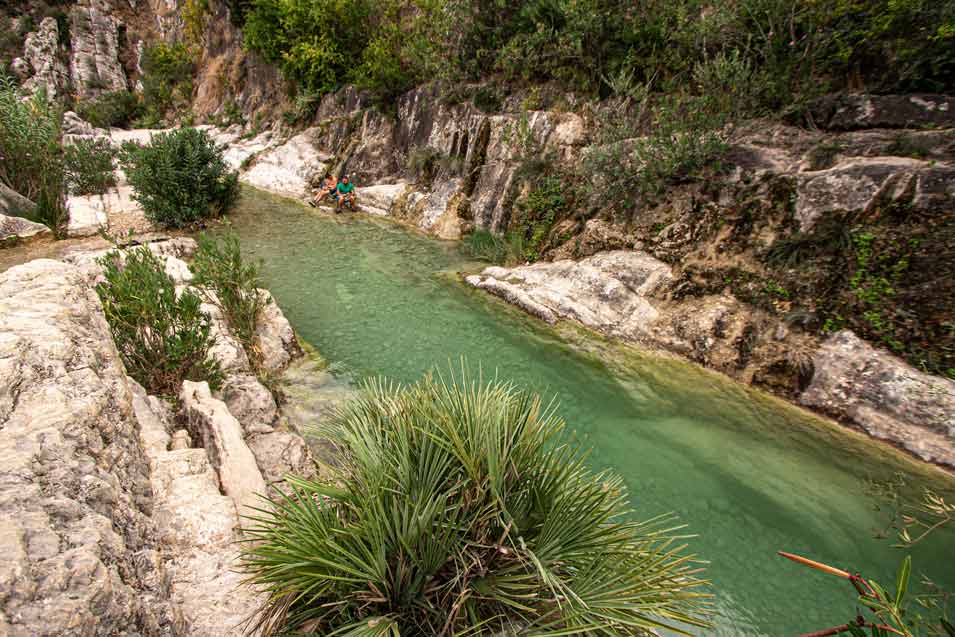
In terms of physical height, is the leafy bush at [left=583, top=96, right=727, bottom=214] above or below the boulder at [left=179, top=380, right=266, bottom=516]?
above

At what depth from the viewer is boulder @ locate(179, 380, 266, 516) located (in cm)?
276

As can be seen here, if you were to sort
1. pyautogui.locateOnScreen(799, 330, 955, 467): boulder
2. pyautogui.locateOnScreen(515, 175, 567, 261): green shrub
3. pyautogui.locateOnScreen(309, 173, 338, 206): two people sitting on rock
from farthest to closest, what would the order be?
pyautogui.locateOnScreen(309, 173, 338, 206): two people sitting on rock → pyautogui.locateOnScreen(515, 175, 567, 261): green shrub → pyautogui.locateOnScreen(799, 330, 955, 467): boulder

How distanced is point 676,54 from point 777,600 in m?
9.60

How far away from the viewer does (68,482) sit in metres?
1.54

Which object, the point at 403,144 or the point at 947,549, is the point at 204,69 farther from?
the point at 947,549

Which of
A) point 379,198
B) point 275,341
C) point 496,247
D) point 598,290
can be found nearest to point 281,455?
point 275,341

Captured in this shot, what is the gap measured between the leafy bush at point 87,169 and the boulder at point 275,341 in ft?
30.0

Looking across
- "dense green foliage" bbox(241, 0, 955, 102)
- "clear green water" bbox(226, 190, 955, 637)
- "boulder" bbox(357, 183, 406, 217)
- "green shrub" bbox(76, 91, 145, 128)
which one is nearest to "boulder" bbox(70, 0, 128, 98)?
"green shrub" bbox(76, 91, 145, 128)

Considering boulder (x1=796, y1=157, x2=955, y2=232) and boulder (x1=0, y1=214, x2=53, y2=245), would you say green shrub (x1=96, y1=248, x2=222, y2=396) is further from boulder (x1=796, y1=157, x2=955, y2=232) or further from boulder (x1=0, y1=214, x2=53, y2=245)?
boulder (x1=796, y1=157, x2=955, y2=232)

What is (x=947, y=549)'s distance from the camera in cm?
348

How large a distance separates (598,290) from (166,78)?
35832 mm

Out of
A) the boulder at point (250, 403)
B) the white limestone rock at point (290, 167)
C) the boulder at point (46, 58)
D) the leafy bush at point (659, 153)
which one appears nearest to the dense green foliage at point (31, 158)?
the white limestone rock at point (290, 167)

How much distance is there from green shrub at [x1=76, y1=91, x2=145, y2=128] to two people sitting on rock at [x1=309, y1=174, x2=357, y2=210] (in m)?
20.9

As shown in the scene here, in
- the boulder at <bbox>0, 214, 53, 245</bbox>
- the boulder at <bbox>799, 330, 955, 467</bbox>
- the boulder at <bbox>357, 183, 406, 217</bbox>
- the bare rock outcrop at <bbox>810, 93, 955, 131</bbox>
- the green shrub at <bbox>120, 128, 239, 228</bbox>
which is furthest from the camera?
the boulder at <bbox>357, 183, 406, 217</bbox>
